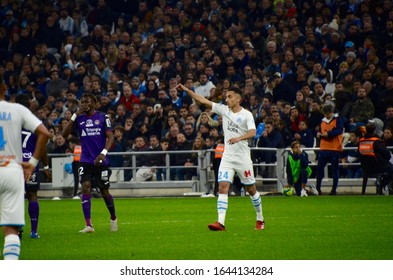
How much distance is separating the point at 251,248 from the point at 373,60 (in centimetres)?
1475

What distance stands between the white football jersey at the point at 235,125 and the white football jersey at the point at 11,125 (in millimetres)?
6509

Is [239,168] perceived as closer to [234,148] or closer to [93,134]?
[234,148]

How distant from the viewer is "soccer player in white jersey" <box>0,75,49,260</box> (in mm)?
9320

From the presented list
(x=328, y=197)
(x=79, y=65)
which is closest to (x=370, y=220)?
(x=328, y=197)

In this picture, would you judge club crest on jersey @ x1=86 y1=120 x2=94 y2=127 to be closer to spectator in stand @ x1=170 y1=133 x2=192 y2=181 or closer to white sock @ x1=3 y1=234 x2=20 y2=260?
white sock @ x1=3 y1=234 x2=20 y2=260

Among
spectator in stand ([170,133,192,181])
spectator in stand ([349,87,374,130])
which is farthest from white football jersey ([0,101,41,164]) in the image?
spectator in stand ([170,133,192,181])

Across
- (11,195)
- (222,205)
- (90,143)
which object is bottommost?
(222,205)

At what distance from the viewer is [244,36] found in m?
30.1

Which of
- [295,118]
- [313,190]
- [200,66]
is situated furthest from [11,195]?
[200,66]

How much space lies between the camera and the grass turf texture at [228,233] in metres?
12.3

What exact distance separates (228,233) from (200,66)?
1492 cm

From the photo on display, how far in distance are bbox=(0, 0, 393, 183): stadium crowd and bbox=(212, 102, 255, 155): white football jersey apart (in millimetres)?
9707

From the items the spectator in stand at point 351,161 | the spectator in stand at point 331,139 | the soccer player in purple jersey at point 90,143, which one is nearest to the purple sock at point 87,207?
the soccer player in purple jersey at point 90,143

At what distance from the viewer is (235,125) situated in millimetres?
15727
